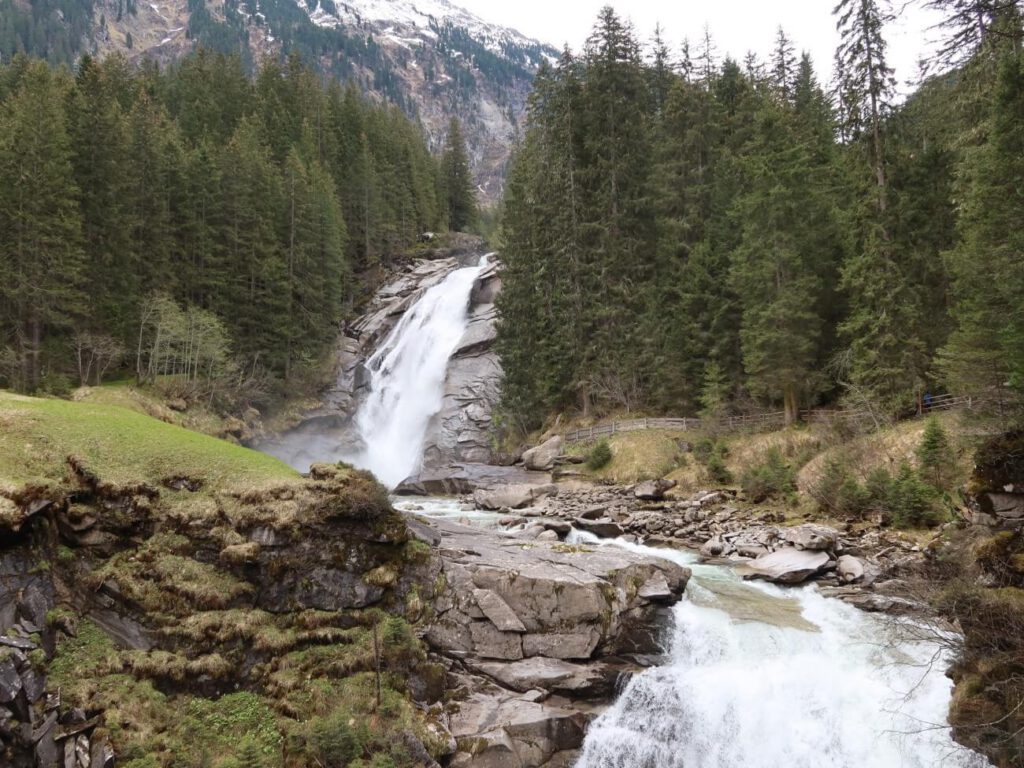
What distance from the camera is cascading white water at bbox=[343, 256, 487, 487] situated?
39878 mm

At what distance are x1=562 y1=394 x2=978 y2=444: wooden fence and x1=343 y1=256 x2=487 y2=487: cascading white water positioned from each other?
39.7 ft

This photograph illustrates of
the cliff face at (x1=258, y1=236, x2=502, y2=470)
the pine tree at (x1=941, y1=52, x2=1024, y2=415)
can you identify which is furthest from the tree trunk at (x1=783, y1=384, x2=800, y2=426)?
the cliff face at (x1=258, y1=236, x2=502, y2=470)

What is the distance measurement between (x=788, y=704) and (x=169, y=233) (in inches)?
1456

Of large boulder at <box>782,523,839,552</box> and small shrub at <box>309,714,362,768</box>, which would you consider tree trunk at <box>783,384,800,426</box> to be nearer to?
large boulder at <box>782,523,839,552</box>

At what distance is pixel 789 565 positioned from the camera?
14.5 m

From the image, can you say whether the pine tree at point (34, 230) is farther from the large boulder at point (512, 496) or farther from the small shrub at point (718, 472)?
the small shrub at point (718, 472)

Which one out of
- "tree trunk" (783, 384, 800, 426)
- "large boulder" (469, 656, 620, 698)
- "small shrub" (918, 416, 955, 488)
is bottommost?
"large boulder" (469, 656, 620, 698)

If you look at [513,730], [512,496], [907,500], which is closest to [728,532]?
[907,500]

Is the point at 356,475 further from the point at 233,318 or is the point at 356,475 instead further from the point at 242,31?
the point at 242,31

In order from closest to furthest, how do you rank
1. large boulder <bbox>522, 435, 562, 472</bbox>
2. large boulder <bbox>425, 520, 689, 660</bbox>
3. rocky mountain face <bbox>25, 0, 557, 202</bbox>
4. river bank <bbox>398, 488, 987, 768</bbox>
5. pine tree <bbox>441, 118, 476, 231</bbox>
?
river bank <bbox>398, 488, 987, 768</bbox> < large boulder <bbox>425, 520, 689, 660</bbox> < large boulder <bbox>522, 435, 562, 472</bbox> < pine tree <bbox>441, 118, 476, 231</bbox> < rocky mountain face <bbox>25, 0, 557, 202</bbox>

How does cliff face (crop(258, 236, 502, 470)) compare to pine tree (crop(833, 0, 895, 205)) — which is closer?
pine tree (crop(833, 0, 895, 205))

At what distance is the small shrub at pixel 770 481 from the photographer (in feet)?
68.0

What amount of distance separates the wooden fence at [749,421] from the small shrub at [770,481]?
2.93 metres

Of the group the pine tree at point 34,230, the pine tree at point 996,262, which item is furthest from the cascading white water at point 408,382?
the pine tree at point 996,262
